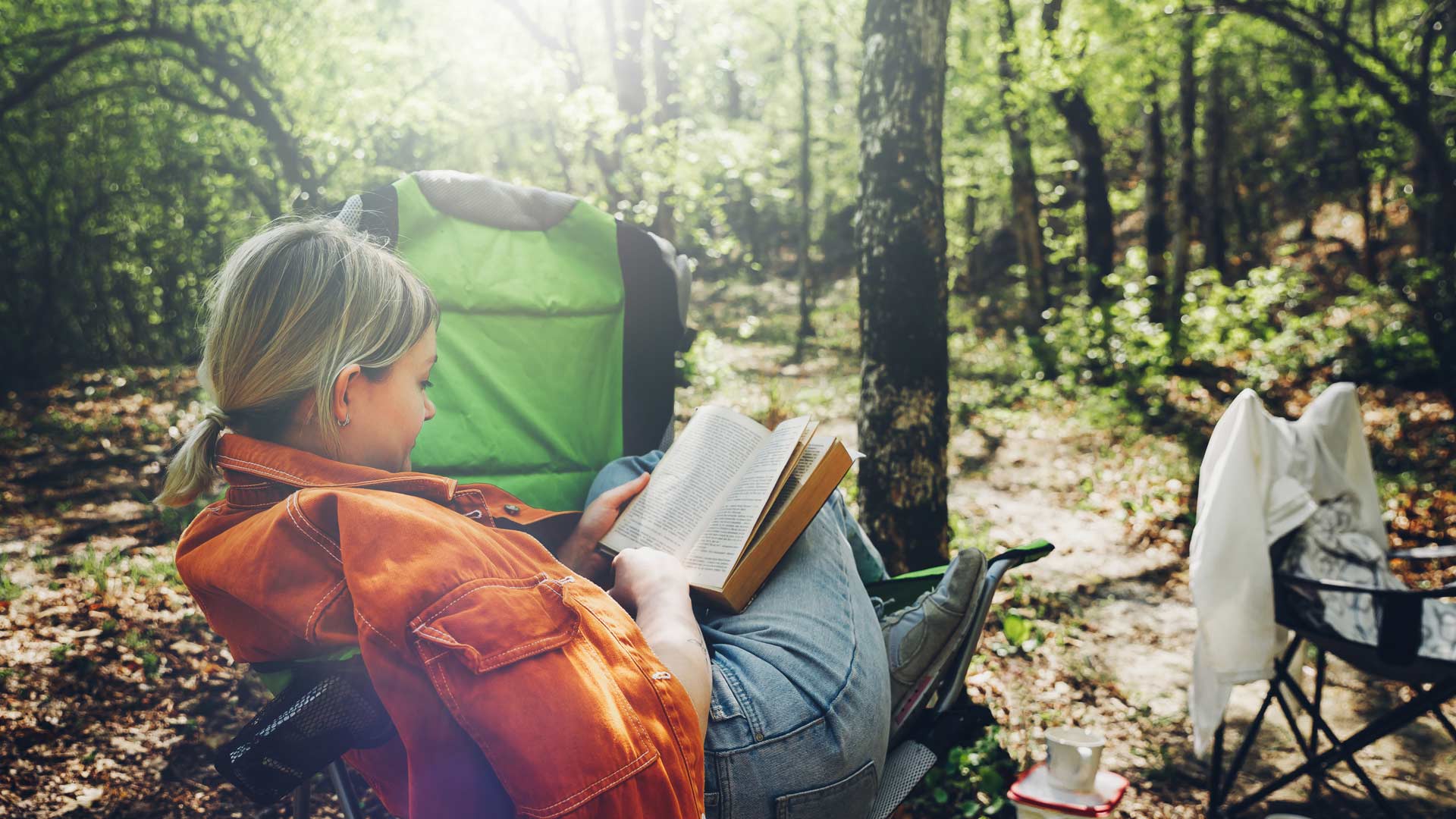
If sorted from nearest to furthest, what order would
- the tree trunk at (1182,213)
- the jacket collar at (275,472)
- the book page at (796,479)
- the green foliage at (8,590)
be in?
1. the jacket collar at (275,472)
2. the book page at (796,479)
3. the green foliage at (8,590)
4. the tree trunk at (1182,213)

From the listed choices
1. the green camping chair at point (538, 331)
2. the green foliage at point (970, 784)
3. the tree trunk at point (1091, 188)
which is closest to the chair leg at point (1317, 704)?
the green foliage at point (970, 784)

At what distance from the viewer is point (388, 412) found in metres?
1.35

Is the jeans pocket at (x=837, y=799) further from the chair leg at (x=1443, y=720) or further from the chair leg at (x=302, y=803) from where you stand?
the chair leg at (x=1443, y=720)

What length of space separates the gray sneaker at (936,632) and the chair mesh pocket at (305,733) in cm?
95

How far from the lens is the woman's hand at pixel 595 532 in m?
1.80

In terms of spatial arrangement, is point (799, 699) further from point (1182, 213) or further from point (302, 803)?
point (1182, 213)

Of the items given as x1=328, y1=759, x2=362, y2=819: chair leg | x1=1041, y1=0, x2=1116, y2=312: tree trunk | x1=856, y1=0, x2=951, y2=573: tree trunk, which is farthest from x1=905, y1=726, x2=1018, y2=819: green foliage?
x1=1041, y1=0, x2=1116, y2=312: tree trunk

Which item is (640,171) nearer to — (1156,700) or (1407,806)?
(1156,700)

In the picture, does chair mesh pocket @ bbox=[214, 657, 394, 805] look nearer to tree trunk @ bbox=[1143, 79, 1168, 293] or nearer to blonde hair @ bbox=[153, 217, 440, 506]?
blonde hair @ bbox=[153, 217, 440, 506]

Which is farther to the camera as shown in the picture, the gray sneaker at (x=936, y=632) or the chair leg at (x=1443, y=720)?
the chair leg at (x=1443, y=720)

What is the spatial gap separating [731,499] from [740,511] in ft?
0.27

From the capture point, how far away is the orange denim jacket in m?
0.96

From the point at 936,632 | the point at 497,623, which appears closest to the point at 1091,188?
the point at 936,632

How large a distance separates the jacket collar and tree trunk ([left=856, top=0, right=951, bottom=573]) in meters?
2.04
